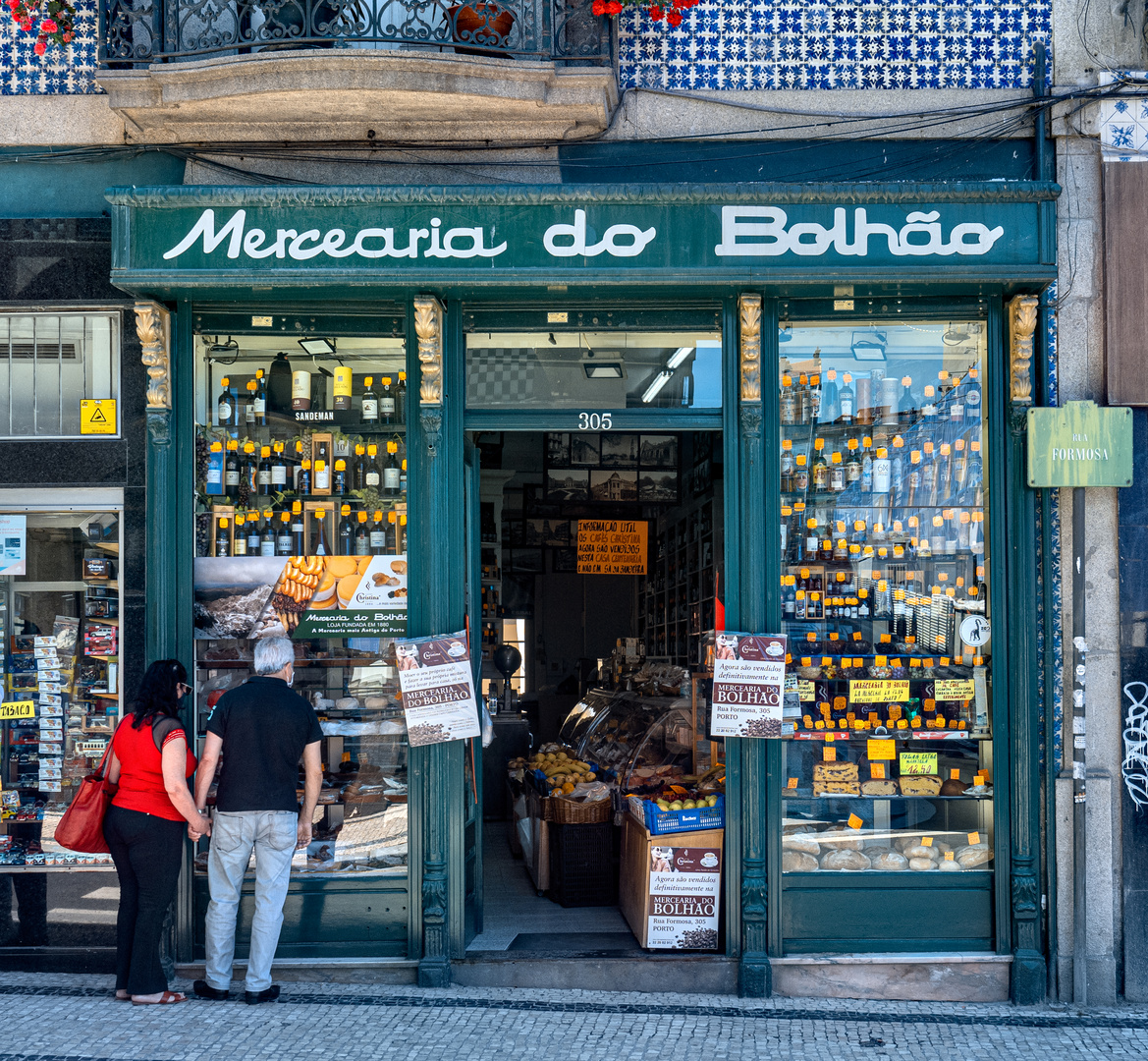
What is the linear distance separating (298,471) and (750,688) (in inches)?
124

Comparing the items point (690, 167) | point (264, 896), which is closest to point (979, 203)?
point (690, 167)

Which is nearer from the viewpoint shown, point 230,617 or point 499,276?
point 499,276

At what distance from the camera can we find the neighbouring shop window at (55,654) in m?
6.82

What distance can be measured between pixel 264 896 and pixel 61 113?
494 centimetres

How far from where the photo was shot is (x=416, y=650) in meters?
6.43

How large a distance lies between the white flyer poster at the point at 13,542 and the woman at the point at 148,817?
165 cm

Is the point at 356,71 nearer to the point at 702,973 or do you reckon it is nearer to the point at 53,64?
the point at 53,64

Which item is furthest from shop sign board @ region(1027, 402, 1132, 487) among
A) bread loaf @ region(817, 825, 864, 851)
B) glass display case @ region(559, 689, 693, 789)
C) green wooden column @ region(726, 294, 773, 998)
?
glass display case @ region(559, 689, 693, 789)

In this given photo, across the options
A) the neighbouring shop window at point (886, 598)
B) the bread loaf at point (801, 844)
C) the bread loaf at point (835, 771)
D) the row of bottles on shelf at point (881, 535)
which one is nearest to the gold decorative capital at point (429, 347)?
the neighbouring shop window at point (886, 598)

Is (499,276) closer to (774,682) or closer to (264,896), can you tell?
(774,682)

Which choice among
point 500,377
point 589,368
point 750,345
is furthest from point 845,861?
point 500,377

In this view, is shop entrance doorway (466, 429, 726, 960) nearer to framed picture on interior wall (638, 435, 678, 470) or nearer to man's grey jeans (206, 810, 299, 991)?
framed picture on interior wall (638, 435, 678, 470)

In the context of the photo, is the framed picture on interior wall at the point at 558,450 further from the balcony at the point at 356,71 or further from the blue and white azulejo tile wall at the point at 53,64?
the blue and white azulejo tile wall at the point at 53,64

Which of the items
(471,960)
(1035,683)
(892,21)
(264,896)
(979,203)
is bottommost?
(471,960)
